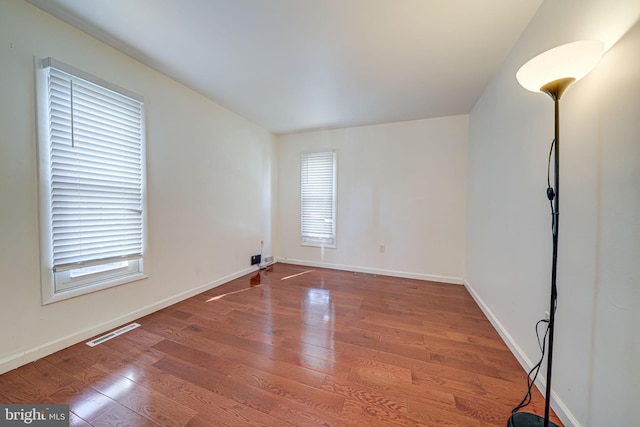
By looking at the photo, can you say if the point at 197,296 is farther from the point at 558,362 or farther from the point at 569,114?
the point at 569,114

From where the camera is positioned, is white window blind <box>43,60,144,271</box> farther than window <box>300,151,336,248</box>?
No

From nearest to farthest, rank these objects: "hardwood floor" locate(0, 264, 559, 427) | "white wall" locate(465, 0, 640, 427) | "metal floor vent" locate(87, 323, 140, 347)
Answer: "white wall" locate(465, 0, 640, 427), "hardwood floor" locate(0, 264, 559, 427), "metal floor vent" locate(87, 323, 140, 347)

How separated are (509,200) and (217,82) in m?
3.02

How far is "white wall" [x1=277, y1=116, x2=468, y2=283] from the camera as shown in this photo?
3.25 meters

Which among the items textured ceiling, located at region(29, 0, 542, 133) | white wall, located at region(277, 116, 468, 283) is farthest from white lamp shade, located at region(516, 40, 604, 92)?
white wall, located at region(277, 116, 468, 283)

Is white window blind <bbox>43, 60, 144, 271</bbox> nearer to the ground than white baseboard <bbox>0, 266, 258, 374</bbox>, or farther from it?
farther from it

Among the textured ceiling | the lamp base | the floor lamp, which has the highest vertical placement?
the textured ceiling

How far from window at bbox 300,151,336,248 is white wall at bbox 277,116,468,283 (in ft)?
0.41

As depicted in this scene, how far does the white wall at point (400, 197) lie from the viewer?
325 centimetres

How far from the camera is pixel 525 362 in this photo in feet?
4.98

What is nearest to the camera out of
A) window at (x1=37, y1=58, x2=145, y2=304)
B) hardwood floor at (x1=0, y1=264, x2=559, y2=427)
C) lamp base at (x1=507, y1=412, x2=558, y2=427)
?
lamp base at (x1=507, y1=412, x2=558, y2=427)

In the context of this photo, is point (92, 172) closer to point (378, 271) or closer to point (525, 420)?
point (525, 420)

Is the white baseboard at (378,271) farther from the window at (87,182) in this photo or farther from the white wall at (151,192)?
the window at (87,182)

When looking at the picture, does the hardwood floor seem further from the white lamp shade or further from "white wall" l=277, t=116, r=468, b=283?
the white lamp shade
